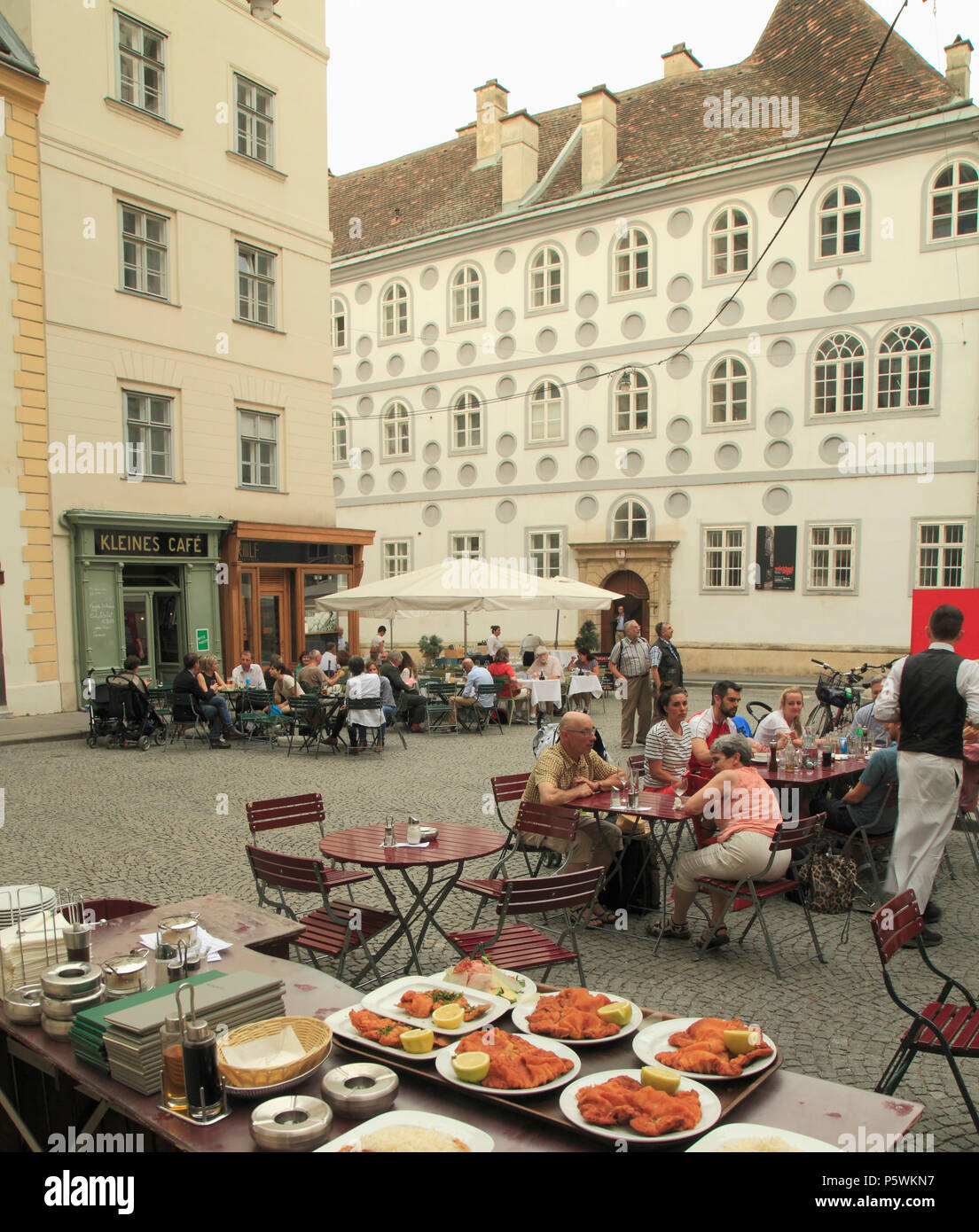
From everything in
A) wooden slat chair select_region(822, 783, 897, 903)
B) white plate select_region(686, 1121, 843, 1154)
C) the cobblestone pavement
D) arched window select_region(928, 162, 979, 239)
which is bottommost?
the cobblestone pavement

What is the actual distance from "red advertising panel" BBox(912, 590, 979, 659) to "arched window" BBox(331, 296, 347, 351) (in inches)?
954

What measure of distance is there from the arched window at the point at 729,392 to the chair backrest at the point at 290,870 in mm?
22195

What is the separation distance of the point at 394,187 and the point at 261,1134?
119 feet

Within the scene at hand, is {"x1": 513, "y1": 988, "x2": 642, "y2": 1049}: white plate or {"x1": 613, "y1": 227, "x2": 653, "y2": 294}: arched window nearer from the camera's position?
{"x1": 513, "y1": 988, "x2": 642, "y2": 1049}: white plate

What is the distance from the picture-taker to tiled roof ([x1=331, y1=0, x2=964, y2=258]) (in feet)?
81.1

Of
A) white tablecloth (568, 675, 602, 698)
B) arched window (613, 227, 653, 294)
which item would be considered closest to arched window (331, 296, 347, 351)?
arched window (613, 227, 653, 294)

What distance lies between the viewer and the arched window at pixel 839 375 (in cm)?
2356

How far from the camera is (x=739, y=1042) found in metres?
2.74

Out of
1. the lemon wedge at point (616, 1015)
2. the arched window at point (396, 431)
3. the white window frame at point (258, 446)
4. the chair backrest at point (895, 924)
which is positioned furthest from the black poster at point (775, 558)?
the lemon wedge at point (616, 1015)

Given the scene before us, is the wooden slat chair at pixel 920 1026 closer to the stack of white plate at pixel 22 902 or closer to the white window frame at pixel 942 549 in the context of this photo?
the stack of white plate at pixel 22 902

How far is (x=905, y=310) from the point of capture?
22828 mm

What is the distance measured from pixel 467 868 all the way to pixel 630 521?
20205 mm

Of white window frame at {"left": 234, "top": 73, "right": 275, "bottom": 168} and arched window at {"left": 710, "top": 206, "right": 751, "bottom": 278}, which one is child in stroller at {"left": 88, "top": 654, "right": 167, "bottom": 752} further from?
arched window at {"left": 710, "top": 206, "right": 751, "bottom": 278}

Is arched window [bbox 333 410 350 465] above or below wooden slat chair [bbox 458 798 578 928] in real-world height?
above
